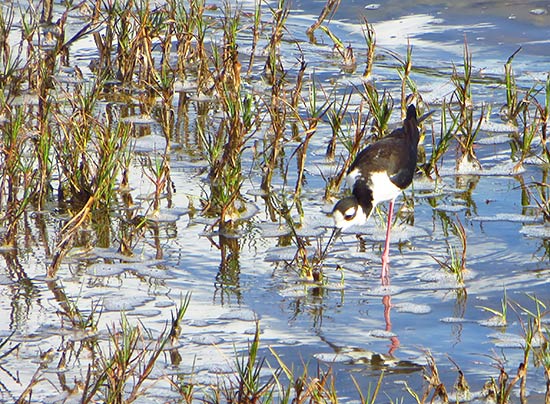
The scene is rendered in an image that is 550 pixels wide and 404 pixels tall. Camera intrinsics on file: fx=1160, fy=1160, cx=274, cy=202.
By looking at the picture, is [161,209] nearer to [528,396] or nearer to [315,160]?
[315,160]

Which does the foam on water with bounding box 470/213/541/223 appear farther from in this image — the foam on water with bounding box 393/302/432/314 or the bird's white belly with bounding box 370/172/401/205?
the foam on water with bounding box 393/302/432/314

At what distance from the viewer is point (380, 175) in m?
7.12

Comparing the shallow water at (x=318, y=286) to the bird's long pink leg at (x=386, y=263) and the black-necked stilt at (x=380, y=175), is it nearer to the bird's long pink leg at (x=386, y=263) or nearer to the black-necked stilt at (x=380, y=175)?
the bird's long pink leg at (x=386, y=263)

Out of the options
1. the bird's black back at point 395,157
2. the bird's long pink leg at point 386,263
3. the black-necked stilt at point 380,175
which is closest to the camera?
the bird's long pink leg at point 386,263

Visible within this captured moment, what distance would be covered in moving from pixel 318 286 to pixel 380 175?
1154mm

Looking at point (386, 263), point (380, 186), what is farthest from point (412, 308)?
point (380, 186)

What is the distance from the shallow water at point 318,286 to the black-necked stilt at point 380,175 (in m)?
0.21

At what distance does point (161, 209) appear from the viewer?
7352mm

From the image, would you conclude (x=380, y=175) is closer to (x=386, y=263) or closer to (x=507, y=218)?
(x=386, y=263)

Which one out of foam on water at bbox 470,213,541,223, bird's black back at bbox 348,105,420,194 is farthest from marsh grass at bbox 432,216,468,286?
bird's black back at bbox 348,105,420,194

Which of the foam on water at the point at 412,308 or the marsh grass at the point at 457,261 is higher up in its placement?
the marsh grass at the point at 457,261

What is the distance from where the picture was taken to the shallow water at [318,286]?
211 inches

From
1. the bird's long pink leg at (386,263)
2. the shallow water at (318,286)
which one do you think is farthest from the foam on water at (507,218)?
the bird's long pink leg at (386,263)

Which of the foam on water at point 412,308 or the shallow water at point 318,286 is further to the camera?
the foam on water at point 412,308
